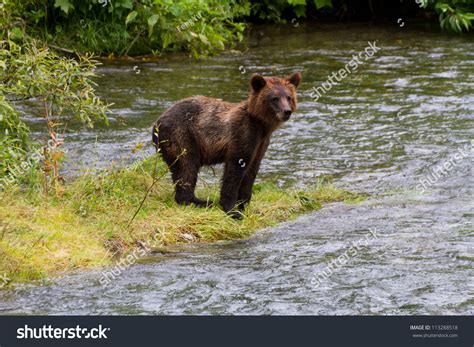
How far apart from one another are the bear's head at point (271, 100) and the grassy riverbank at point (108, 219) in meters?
0.95

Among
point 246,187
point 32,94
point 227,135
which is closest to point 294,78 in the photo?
point 227,135

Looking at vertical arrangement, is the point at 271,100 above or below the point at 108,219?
above

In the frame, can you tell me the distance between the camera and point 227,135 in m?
9.41

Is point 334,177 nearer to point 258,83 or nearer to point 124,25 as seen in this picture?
point 258,83

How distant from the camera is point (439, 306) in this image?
673 centimetres

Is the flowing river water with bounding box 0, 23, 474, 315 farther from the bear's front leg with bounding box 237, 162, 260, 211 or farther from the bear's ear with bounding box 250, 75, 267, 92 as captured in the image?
the bear's ear with bounding box 250, 75, 267, 92

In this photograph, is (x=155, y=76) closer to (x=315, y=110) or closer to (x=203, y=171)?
(x=315, y=110)

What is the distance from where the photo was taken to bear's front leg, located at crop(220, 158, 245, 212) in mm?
9312

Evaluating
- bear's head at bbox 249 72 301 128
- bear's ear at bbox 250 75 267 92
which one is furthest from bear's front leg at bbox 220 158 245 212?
bear's ear at bbox 250 75 267 92

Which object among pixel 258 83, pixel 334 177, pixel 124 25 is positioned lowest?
pixel 334 177

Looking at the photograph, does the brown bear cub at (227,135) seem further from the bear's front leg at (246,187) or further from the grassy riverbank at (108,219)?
the grassy riverbank at (108,219)

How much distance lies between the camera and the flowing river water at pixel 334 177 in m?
6.97

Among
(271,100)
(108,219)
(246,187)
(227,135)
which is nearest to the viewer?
(108,219)

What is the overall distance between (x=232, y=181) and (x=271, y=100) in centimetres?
88
